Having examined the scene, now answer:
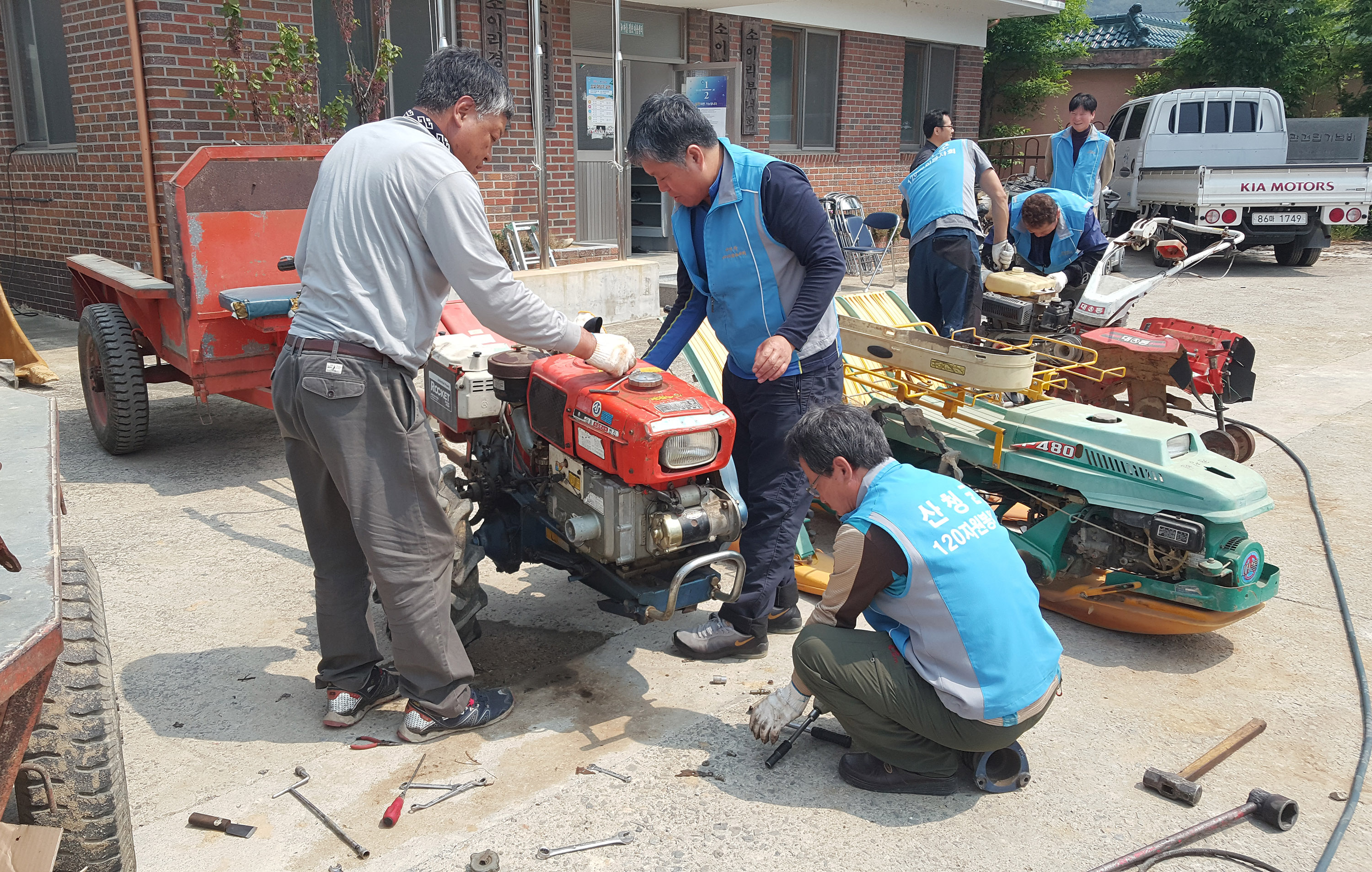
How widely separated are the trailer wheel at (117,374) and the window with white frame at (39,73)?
159 inches

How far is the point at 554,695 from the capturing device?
3.60 m

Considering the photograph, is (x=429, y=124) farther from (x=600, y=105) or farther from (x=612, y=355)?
(x=600, y=105)

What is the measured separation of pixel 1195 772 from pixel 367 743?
8.34ft

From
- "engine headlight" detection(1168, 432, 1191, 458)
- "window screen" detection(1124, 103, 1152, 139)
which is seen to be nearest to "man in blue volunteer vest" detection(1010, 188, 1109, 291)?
"engine headlight" detection(1168, 432, 1191, 458)

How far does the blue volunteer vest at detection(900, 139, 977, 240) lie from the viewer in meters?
5.82

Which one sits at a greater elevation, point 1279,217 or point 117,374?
point 1279,217

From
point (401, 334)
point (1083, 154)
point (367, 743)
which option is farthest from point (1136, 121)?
point (367, 743)

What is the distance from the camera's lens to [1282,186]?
1335 cm

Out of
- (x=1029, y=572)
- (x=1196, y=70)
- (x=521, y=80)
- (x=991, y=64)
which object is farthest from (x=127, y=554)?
(x=1196, y=70)

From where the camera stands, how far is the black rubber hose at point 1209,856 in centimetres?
269

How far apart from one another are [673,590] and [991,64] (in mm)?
19600

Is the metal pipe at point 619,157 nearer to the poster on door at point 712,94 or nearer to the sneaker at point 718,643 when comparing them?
the poster on door at point 712,94

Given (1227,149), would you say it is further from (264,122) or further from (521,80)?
(264,122)

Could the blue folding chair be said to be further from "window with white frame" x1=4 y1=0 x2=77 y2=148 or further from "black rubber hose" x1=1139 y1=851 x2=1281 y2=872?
"black rubber hose" x1=1139 y1=851 x2=1281 y2=872
